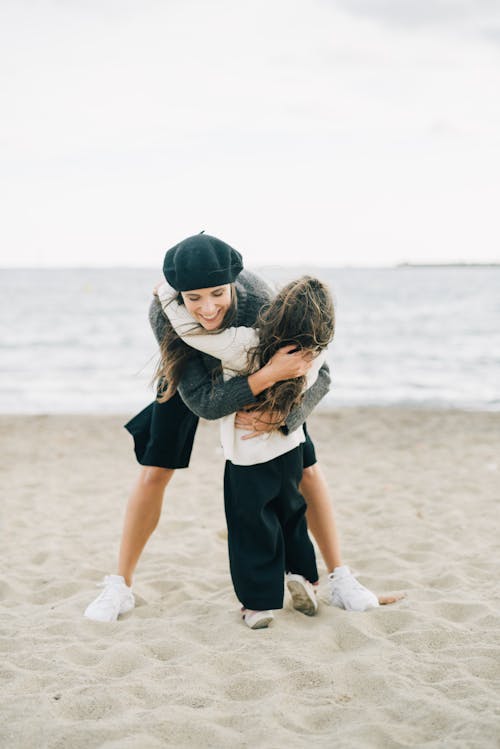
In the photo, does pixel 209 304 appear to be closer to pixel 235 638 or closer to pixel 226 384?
pixel 226 384

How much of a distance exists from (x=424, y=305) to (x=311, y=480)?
109 ft

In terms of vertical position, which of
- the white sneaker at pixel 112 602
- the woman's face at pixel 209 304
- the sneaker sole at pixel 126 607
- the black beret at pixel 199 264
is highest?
the black beret at pixel 199 264

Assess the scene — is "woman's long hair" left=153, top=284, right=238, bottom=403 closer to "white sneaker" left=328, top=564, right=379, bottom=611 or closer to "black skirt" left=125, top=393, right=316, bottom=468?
"black skirt" left=125, top=393, right=316, bottom=468

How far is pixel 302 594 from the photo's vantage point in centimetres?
308

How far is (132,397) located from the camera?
38.5 ft

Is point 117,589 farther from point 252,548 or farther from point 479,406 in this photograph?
point 479,406

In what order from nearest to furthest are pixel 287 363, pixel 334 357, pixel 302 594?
1. pixel 287 363
2. pixel 302 594
3. pixel 334 357

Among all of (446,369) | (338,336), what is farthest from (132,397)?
(338,336)

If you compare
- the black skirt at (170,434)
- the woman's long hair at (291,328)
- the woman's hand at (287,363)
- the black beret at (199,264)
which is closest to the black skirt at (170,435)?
the black skirt at (170,434)

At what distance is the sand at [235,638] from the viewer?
2.24 m

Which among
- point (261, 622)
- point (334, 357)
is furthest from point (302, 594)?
point (334, 357)

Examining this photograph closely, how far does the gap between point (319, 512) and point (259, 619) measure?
0.53 m

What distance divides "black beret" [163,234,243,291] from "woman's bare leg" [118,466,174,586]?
2.93ft

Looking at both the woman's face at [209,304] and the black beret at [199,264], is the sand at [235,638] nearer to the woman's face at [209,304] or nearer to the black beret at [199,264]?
the woman's face at [209,304]
